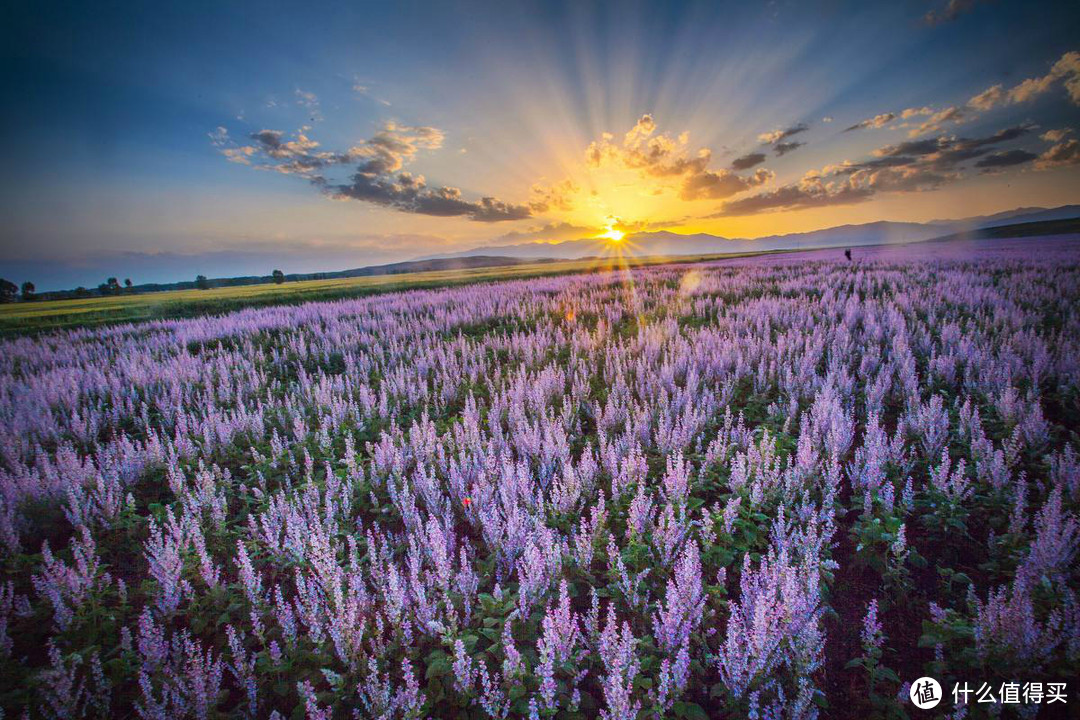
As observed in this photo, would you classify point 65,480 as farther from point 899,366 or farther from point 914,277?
point 914,277

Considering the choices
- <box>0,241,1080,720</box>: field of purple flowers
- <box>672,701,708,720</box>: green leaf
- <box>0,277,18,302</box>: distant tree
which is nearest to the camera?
<box>672,701,708,720</box>: green leaf

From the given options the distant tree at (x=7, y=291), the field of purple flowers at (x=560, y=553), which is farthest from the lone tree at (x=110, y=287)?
the field of purple flowers at (x=560, y=553)

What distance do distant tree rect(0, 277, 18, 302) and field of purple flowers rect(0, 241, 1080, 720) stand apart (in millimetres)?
64149

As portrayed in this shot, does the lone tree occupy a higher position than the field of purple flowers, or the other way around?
the lone tree

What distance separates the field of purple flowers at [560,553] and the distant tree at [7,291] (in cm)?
Result: 6415

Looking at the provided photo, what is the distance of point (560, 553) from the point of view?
270 centimetres

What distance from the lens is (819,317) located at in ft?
30.2

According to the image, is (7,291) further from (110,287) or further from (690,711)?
(690,711)

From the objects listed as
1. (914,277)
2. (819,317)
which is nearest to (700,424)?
(819,317)

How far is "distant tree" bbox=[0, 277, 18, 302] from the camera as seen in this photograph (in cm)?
4465

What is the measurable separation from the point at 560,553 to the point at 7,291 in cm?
7663

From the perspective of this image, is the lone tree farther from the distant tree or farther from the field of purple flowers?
the field of purple flowers

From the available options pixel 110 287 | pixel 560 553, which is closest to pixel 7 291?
pixel 110 287

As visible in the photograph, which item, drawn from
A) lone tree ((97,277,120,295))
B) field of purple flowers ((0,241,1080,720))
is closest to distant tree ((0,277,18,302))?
lone tree ((97,277,120,295))
